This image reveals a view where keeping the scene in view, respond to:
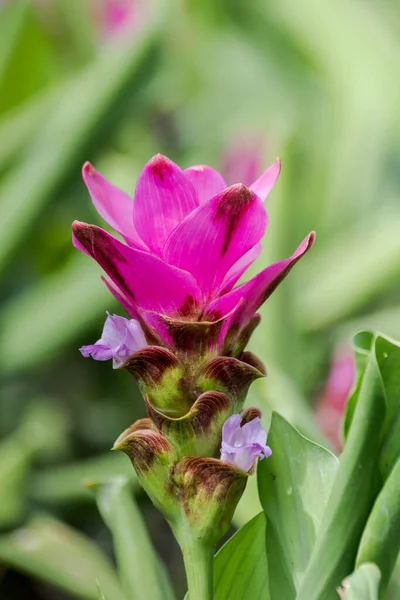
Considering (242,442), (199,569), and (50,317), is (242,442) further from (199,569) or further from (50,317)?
(50,317)

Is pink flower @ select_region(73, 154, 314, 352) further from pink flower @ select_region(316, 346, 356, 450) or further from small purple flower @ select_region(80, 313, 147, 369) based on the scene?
pink flower @ select_region(316, 346, 356, 450)

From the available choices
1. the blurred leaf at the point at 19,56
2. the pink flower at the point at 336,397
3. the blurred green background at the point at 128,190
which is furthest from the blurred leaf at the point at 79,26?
the pink flower at the point at 336,397

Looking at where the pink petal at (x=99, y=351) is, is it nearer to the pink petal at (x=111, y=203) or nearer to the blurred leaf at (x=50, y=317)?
the pink petal at (x=111, y=203)

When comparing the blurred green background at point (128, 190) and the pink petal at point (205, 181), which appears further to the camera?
the blurred green background at point (128, 190)

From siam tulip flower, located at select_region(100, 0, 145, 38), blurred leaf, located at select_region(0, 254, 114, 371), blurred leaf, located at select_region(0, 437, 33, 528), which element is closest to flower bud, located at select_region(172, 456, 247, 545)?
blurred leaf, located at select_region(0, 437, 33, 528)

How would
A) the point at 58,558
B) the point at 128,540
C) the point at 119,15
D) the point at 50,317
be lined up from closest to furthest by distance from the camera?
1. the point at 128,540
2. the point at 58,558
3. the point at 50,317
4. the point at 119,15

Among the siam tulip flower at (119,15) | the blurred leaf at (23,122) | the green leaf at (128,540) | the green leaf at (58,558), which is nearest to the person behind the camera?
the green leaf at (128,540)

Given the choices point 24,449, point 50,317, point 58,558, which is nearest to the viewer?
point 58,558

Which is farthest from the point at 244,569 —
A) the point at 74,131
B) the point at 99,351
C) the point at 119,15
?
Result: the point at 119,15
